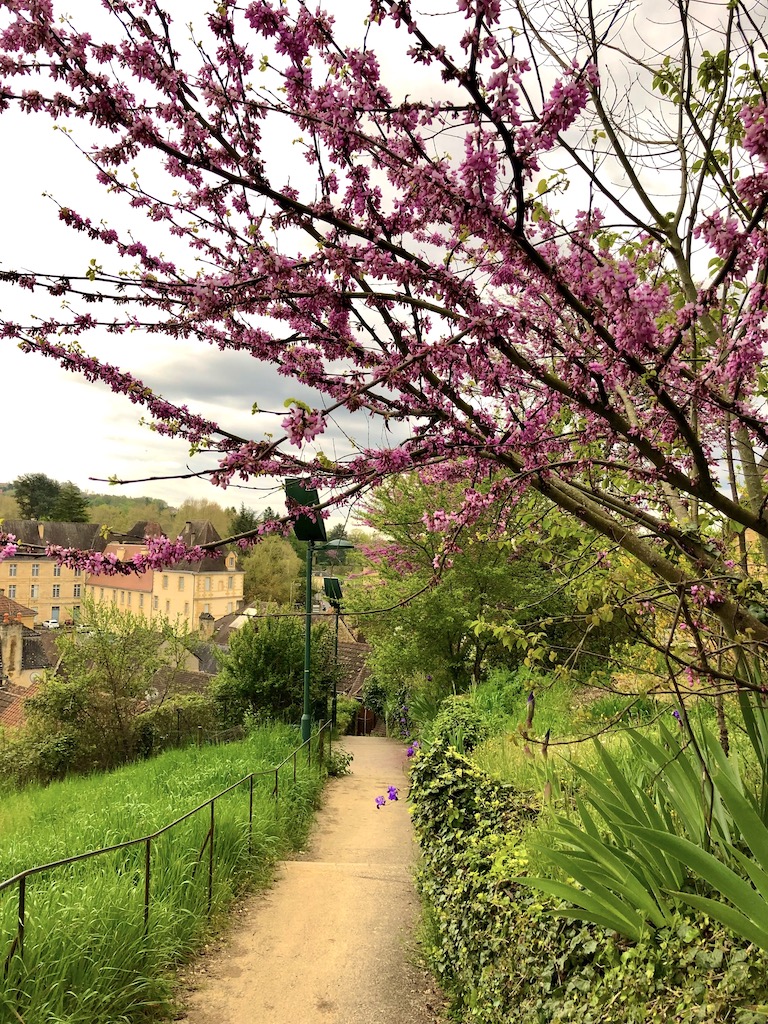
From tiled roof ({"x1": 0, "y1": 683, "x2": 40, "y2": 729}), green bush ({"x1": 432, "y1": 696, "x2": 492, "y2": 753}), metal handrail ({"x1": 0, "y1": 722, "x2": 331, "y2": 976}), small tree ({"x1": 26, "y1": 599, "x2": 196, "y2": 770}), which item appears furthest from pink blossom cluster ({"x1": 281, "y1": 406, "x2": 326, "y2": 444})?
tiled roof ({"x1": 0, "y1": 683, "x2": 40, "y2": 729})

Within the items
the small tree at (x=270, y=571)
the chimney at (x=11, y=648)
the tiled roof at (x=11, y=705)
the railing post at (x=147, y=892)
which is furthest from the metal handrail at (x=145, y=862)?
the small tree at (x=270, y=571)

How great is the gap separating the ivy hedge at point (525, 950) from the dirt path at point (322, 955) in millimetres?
306

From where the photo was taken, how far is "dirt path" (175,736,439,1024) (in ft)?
12.7

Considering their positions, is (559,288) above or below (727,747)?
above

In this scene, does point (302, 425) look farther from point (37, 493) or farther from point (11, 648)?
point (37, 493)

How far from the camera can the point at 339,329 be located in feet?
8.72

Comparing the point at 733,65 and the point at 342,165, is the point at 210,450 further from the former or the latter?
the point at 733,65

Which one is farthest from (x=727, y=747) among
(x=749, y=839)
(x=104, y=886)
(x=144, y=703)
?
(x=144, y=703)

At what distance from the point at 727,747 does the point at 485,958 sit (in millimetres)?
1855

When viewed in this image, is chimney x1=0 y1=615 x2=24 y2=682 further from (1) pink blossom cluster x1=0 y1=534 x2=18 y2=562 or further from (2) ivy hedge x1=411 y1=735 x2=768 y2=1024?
(1) pink blossom cluster x1=0 y1=534 x2=18 y2=562

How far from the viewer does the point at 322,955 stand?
177 inches

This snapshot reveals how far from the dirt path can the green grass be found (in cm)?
28

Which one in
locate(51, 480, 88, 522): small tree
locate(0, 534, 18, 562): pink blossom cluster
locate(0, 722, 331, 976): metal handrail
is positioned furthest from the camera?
locate(51, 480, 88, 522): small tree

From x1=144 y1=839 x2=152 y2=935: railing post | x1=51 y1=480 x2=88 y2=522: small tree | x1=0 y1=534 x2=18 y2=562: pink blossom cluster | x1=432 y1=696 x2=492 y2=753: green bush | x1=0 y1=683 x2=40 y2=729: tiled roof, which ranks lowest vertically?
x1=0 y1=683 x2=40 y2=729: tiled roof
